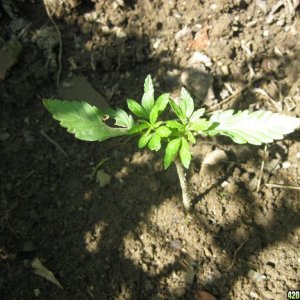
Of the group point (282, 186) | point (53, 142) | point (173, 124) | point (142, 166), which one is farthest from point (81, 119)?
point (282, 186)

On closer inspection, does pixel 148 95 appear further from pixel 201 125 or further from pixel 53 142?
pixel 53 142

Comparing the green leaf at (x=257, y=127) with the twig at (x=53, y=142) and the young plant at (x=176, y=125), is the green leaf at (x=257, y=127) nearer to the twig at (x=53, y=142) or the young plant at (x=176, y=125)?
the young plant at (x=176, y=125)

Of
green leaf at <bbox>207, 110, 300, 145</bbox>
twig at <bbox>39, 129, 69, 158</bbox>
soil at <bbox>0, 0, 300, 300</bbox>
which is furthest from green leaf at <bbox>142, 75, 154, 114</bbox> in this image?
twig at <bbox>39, 129, 69, 158</bbox>

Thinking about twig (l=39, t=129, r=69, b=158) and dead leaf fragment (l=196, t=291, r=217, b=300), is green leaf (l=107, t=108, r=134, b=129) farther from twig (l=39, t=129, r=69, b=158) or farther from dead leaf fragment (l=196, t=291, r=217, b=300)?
dead leaf fragment (l=196, t=291, r=217, b=300)

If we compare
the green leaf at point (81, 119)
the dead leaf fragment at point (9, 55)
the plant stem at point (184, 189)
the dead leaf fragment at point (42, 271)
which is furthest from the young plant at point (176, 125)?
the dead leaf fragment at point (9, 55)

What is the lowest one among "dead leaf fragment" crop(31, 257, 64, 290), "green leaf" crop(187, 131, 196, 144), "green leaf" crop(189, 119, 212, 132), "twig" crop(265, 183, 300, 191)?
"twig" crop(265, 183, 300, 191)

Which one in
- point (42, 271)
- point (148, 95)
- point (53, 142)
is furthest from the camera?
point (53, 142)
